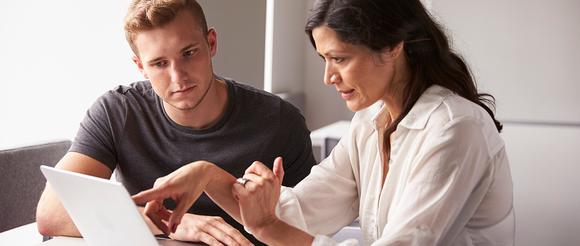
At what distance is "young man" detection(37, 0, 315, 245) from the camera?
2129mm

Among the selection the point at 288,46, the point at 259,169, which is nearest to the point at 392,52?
the point at 259,169

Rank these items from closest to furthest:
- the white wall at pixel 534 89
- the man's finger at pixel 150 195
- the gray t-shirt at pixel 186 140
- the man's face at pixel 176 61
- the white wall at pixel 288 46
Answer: the man's finger at pixel 150 195, the man's face at pixel 176 61, the gray t-shirt at pixel 186 140, the white wall at pixel 534 89, the white wall at pixel 288 46

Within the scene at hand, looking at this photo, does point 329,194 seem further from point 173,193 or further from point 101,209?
point 101,209

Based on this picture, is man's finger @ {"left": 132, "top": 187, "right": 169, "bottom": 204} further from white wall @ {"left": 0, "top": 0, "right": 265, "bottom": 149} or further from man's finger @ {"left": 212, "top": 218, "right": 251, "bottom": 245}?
white wall @ {"left": 0, "top": 0, "right": 265, "bottom": 149}

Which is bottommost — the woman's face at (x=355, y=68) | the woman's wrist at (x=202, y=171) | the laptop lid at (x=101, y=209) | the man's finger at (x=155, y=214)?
the man's finger at (x=155, y=214)

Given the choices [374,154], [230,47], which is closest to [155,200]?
[374,154]

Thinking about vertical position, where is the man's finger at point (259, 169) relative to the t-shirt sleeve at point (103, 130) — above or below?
above

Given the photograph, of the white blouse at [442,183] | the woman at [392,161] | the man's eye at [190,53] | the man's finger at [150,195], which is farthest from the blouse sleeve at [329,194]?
the man's eye at [190,53]

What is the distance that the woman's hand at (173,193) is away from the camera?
5.41 ft

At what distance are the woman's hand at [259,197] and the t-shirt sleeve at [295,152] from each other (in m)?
0.48

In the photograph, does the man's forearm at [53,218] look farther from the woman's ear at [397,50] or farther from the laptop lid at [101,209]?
the woman's ear at [397,50]

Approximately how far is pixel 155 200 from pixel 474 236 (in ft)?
2.07

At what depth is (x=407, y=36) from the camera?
1.66 metres

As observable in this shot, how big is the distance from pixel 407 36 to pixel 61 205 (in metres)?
0.99
